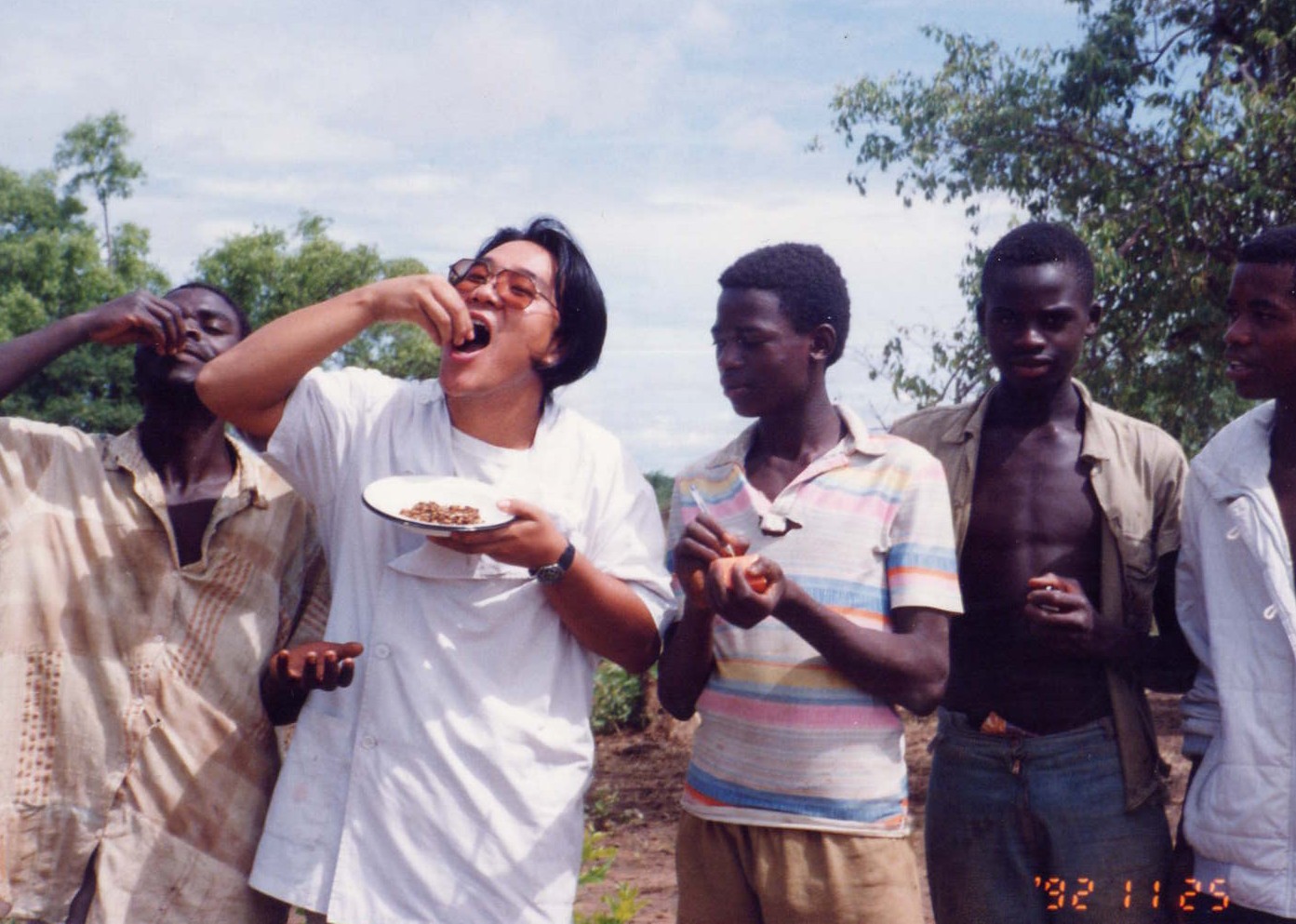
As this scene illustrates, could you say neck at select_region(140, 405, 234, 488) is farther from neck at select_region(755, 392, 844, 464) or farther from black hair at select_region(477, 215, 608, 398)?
neck at select_region(755, 392, 844, 464)

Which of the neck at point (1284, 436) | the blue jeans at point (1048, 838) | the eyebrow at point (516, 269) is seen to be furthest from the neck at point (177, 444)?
the neck at point (1284, 436)

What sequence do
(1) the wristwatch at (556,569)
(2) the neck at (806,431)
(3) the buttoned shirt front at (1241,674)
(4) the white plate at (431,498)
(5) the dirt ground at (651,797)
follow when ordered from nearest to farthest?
(4) the white plate at (431,498) → (1) the wristwatch at (556,569) → (3) the buttoned shirt front at (1241,674) → (2) the neck at (806,431) → (5) the dirt ground at (651,797)

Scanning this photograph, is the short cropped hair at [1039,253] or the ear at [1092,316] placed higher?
the short cropped hair at [1039,253]

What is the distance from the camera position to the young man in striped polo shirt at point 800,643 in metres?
2.42

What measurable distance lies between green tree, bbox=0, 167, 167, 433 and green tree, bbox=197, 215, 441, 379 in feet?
9.11

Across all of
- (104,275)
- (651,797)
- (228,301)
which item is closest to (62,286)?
(104,275)

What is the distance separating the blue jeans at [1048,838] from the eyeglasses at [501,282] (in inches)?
53.6

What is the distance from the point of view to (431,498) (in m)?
2.41

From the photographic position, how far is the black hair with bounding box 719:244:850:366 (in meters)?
2.75

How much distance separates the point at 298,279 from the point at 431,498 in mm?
27006

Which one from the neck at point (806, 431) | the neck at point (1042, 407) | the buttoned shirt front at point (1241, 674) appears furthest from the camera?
the neck at point (1042, 407)

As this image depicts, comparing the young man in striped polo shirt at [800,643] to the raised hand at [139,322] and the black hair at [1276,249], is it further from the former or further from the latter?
the raised hand at [139,322]

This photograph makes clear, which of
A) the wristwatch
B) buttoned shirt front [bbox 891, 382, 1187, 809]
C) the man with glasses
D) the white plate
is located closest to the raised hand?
the man with glasses

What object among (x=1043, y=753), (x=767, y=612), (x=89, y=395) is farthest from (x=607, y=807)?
(x=89, y=395)
